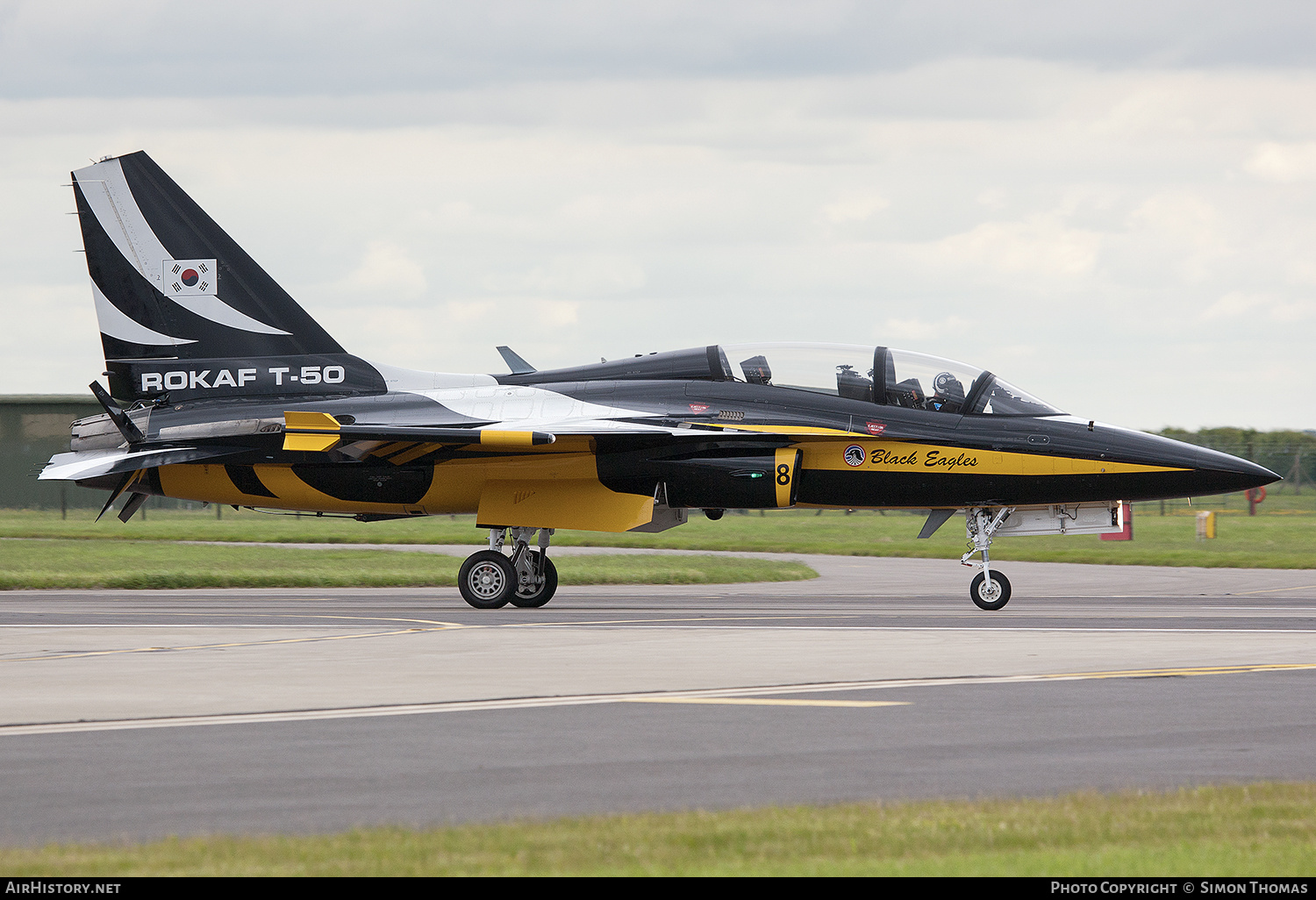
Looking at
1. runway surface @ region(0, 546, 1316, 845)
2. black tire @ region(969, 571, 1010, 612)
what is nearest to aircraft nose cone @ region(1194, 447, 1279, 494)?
runway surface @ region(0, 546, 1316, 845)

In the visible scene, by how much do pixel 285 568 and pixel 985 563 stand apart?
14.2 metres

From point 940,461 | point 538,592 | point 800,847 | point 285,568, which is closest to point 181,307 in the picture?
point 538,592

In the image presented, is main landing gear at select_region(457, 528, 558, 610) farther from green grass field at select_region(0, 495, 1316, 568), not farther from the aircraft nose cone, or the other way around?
green grass field at select_region(0, 495, 1316, 568)

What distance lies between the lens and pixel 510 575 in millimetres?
19828

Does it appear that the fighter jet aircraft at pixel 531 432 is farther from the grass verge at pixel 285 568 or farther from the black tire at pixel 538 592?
the grass verge at pixel 285 568

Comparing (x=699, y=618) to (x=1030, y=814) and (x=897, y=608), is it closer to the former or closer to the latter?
(x=897, y=608)

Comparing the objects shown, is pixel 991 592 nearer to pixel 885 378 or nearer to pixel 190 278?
pixel 885 378

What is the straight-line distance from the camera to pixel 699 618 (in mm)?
17562

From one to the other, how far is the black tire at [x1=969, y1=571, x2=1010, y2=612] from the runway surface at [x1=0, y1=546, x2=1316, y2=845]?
470 mm

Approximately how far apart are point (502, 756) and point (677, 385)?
39.4 feet

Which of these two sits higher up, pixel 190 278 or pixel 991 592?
pixel 190 278

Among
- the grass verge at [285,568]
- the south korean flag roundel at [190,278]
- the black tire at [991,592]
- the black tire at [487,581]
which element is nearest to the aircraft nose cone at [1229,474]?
the black tire at [991,592]
